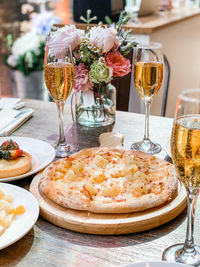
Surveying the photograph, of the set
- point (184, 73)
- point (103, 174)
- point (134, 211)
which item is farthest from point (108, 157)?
point (184, 73)

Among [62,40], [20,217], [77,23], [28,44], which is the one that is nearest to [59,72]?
[62,40]

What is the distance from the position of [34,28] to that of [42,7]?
368 mm

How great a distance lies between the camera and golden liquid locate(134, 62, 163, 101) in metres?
1.26

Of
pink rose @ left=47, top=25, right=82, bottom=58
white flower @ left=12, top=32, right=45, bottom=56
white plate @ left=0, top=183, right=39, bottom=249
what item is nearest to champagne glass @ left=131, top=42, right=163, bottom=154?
pink rose @ left=47, top=25, right=82, bottom=58

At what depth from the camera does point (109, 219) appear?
33.4 inches

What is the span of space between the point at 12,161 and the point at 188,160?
1.86 ft

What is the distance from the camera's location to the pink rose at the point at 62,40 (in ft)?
4.08

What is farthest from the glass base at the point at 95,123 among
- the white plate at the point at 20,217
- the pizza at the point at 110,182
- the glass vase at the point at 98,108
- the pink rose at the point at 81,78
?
the white plate at the point at 20,217

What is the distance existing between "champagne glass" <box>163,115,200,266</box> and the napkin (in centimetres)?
84

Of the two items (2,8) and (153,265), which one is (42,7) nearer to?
(2,8)

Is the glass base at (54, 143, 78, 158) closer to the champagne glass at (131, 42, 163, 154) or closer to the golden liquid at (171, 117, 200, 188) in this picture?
the champagne glass at (131, 42, 163, 154)

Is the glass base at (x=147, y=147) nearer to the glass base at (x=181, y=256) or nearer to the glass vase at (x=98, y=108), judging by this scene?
the glass vase at (x=98, y=108)

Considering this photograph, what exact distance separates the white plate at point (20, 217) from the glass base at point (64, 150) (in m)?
0.31

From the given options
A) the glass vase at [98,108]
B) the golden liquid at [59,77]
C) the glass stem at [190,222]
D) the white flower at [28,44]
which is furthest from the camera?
the white flower at [28,44]
